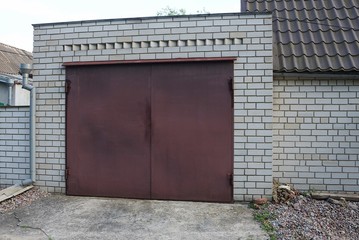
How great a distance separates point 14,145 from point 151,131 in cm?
255

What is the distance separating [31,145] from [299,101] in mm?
4546

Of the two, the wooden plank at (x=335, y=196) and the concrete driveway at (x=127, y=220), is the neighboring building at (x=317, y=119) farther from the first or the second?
the concrete driveway at (x=127, y=220)

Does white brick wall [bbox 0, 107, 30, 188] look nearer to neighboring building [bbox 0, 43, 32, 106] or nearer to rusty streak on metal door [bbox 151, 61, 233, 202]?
rusty streak on metal door [bbox 151, 61, 233, 202]

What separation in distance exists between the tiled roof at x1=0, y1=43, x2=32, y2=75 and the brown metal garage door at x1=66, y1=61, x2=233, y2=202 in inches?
442

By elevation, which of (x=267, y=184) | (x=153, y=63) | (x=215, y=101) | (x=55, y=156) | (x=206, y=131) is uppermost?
(x=153, y=63)

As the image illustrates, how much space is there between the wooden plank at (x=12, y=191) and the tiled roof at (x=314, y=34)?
15.1 ft

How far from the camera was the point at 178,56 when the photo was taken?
5.04 m

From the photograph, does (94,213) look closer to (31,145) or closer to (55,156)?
(55,156)

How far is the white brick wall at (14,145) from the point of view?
18.2ft

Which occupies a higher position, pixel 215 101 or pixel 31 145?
pixel 215 101

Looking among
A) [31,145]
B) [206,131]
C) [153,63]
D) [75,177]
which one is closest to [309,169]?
[206,131]

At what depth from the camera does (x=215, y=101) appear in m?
4.93

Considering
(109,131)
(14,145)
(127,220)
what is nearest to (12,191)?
(14,145)

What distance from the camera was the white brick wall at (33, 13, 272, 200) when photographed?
4875 millimetres
